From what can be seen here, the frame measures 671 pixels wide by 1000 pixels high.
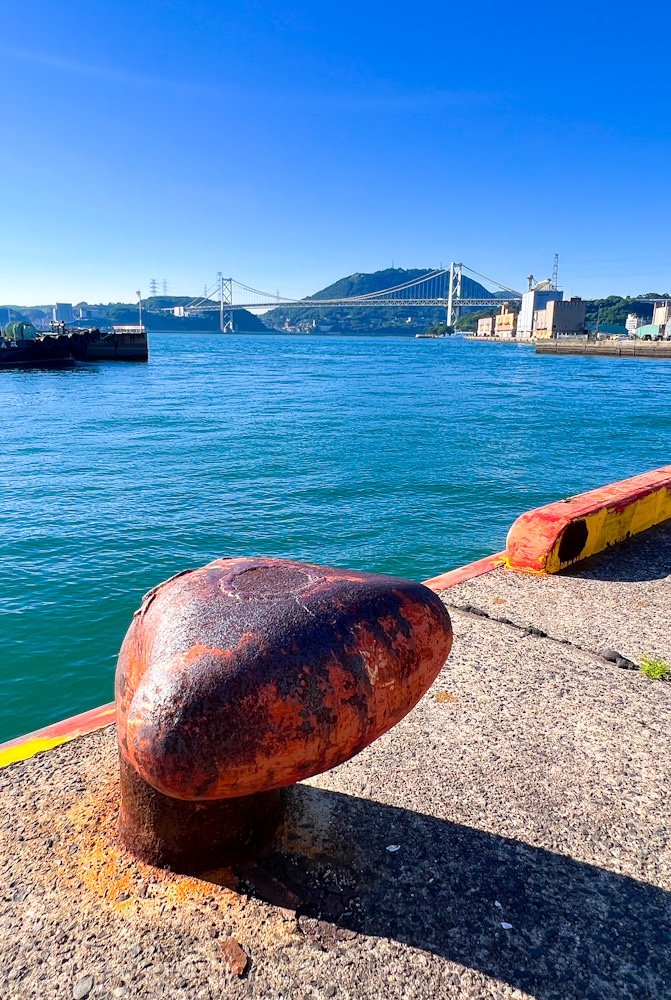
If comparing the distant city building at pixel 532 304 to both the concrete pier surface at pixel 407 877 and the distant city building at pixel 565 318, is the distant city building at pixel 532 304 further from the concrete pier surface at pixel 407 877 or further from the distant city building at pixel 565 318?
the concrete pier surface at pixel 407 877

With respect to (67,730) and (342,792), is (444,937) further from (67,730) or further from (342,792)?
(67,730)

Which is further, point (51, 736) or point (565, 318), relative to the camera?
point (565, 318)

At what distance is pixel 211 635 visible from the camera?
173cm

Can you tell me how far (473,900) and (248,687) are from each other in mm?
1059

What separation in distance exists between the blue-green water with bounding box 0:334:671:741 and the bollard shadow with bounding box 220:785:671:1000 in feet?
10.3

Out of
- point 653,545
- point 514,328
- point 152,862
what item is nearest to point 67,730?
point 152,862

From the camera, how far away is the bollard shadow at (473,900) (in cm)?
182

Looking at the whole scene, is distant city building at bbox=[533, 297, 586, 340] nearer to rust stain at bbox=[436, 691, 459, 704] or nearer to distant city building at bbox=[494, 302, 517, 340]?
distant city building at bbox=[494, 302, 517, 340]

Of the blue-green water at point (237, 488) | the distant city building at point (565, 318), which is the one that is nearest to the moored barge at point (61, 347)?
the blue-green water at point (237, 488)

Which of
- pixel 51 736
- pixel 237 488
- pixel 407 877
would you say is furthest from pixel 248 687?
pixel 237 488

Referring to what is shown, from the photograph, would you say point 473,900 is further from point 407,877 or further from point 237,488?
point 237,488

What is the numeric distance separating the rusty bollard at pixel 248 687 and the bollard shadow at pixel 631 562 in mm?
2973

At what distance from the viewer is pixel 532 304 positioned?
4294 inches

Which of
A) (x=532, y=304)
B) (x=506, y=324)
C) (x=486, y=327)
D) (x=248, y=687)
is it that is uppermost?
(x=532, y=304)
